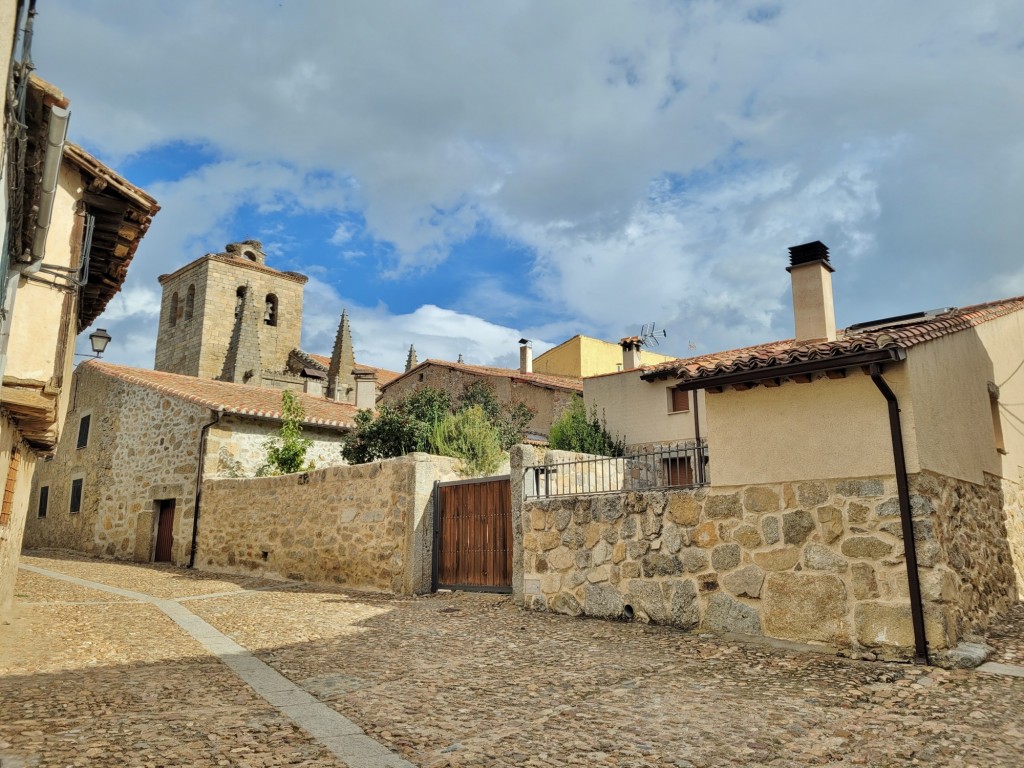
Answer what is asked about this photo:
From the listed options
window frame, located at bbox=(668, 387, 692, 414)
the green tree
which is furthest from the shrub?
window frame, located at bbox=(668, 387, 692, 414)

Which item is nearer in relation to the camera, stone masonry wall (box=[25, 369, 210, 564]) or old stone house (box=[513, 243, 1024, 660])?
old stone house (box=[513, 243, 1024, 660])

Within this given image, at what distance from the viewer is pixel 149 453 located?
62.3ft

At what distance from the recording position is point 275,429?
61.0ft

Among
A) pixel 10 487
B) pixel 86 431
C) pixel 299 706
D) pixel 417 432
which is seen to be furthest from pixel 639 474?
pixel 86 431

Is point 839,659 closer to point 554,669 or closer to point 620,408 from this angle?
point 554,669

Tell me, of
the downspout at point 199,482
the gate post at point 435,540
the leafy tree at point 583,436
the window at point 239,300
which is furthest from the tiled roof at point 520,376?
the window at point 239,300

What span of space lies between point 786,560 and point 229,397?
16.0 m

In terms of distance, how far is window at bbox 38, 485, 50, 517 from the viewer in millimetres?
22875

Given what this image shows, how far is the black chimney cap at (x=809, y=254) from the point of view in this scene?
10.8 meters

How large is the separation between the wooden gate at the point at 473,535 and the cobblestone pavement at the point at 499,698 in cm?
187

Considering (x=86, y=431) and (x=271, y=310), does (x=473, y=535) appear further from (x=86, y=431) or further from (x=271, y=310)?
(x=271, y=310)

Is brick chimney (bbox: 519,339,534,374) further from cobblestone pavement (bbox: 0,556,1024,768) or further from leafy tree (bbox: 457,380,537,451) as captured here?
cobblestone pavement (bbox: 0,556,1024,768)

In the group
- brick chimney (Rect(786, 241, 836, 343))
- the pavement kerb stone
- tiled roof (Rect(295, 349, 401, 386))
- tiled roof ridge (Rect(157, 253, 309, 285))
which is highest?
tiled roof ridge (Rect(157, 253, 309, 285))

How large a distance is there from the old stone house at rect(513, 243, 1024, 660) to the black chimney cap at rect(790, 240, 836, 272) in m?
2.18
